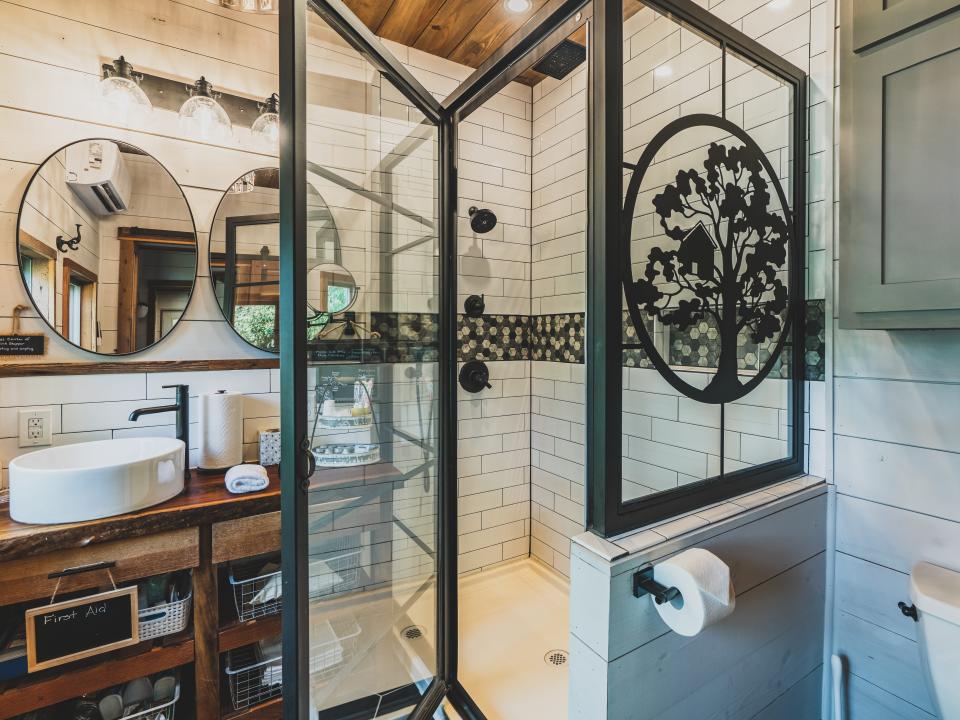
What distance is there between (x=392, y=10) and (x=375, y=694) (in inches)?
99.3

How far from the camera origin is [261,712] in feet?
5.01

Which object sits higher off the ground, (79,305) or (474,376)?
(79,305)

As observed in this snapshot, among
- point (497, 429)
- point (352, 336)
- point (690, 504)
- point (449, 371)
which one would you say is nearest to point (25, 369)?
point (352, 336)

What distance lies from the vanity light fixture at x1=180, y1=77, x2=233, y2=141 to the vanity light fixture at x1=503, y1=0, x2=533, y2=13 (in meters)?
1.23

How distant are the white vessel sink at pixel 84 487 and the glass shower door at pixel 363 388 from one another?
67cm

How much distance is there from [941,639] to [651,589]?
0.64 m

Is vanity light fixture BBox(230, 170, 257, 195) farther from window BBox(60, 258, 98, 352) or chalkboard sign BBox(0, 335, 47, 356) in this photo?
chalkboard sign BBox(0, 335, 47, 356)

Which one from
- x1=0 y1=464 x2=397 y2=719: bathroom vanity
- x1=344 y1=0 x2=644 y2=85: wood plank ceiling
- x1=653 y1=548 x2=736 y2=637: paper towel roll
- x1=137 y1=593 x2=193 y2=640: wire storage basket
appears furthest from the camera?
x1=344 y1=0 x2=644 y2=85: wood plank ceiling

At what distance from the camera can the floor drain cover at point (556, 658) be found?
73.2 inches

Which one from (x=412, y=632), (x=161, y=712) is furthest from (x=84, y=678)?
(x=412, y=632)

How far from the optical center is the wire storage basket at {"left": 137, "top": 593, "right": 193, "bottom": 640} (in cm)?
138

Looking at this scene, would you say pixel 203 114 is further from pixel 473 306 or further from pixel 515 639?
pixel 515 639

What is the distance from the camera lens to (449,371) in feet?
5.25

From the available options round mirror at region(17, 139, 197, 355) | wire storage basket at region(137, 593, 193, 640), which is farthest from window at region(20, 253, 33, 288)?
wire storage basket at region(137, 593, 193, 640)
